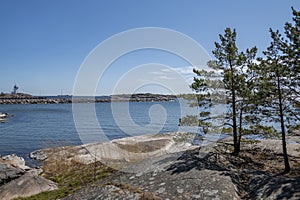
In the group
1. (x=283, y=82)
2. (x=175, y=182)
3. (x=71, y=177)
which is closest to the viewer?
(x=175, y=182)

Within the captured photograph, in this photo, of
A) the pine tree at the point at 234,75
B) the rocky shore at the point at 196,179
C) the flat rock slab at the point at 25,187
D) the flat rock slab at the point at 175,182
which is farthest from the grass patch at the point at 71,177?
the pine tree at the point at 234,75

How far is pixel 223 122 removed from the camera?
11.2 meters

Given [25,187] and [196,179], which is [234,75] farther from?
[25,187]

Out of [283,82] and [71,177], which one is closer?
[283,82]

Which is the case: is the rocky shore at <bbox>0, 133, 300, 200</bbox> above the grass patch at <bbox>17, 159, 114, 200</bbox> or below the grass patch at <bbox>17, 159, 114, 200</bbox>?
above

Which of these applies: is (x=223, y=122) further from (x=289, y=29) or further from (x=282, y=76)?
(x=289, y=29)

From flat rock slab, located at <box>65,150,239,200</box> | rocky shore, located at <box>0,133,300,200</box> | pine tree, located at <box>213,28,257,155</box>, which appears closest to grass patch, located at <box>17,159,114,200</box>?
rocky shore, located at <box>0,133,300,200</box>

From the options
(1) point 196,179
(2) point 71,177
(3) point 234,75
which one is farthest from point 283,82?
(2) point 71,177

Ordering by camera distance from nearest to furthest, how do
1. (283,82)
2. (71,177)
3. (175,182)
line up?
(175,182)
(283,82)
(71,177)

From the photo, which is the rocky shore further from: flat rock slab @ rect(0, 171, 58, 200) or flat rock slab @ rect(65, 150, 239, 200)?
flat rock slab @ rect(0, 171, 58, 200)

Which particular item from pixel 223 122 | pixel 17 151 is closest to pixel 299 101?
pixel 223 122

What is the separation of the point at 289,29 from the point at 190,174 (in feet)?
20.5

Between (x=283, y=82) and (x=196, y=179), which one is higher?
(x=283, y=82)

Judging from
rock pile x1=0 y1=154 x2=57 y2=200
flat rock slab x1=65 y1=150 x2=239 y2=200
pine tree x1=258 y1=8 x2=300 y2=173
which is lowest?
rock pile x1=0 y1=154 x2=57 y2=200
